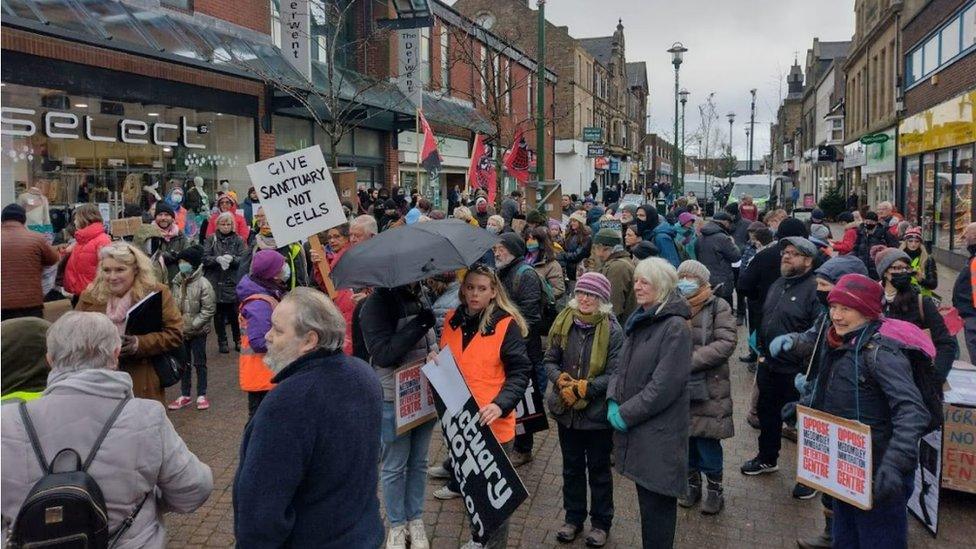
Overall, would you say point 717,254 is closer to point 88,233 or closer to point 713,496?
point 713,496

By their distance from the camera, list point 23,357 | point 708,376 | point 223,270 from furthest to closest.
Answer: point 223,270 → point 708,376 → point 23,357

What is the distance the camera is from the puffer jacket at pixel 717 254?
955cm

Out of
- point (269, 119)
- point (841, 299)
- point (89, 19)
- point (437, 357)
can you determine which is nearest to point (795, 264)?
point (841, 299)

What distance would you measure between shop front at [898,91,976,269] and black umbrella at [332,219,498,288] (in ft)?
50.8

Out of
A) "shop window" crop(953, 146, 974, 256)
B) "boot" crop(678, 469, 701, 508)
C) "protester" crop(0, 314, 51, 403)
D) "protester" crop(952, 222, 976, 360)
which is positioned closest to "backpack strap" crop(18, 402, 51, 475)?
"protester" crop(0, 314, 51, 403)

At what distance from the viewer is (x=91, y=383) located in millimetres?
2756

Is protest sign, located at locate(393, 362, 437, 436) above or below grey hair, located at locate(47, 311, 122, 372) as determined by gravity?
below

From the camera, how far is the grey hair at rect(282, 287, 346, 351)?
282cm

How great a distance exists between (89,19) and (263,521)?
1244 cm

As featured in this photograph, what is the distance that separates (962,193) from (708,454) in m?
15.5

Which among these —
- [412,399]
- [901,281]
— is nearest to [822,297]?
[901,281]

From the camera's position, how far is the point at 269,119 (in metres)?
17.8

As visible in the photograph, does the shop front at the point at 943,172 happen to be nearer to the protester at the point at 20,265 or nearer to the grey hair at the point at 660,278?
the grey hair at the point at 660,278

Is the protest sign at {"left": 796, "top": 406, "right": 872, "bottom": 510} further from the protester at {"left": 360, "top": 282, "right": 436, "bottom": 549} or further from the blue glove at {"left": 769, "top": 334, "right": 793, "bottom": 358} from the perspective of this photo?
the protester at {"left": 360, "top": 282, "right": 436, "bottom": 549}
